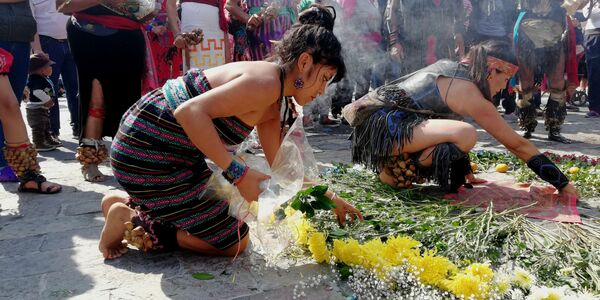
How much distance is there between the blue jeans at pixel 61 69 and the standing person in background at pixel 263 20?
1919 mm

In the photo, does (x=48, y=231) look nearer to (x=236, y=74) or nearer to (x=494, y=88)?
(x=236, y=74)

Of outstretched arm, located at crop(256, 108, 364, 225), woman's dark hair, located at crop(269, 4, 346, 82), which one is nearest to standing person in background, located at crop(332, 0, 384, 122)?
outstretched arm, located at crop(256, 108, 364, 225)

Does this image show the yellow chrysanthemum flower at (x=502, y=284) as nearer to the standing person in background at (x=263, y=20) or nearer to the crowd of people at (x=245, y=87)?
Answer: the crowd of people at (x=245, y=87)

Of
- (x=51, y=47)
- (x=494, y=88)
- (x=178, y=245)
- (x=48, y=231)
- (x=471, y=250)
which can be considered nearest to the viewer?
(x=471, y=250)

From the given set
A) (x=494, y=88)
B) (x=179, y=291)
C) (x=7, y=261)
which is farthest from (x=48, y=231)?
(x=494, y=88)

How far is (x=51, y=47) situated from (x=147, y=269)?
407cm

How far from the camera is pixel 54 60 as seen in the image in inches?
229

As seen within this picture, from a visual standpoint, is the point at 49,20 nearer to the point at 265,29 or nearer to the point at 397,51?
the point at 265,29

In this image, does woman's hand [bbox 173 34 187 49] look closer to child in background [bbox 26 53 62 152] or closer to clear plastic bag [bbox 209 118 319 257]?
child in background [bbox 26 53 62 152]

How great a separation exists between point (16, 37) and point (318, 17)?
2.41m

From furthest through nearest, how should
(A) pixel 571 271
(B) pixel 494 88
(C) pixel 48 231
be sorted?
(B) pixel 494 88 → (C) pixel 48 231 → (A) pixel 571 271

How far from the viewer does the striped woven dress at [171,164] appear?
8.16 feet

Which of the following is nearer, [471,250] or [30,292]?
[30,292]

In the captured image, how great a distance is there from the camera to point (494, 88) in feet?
11.7
